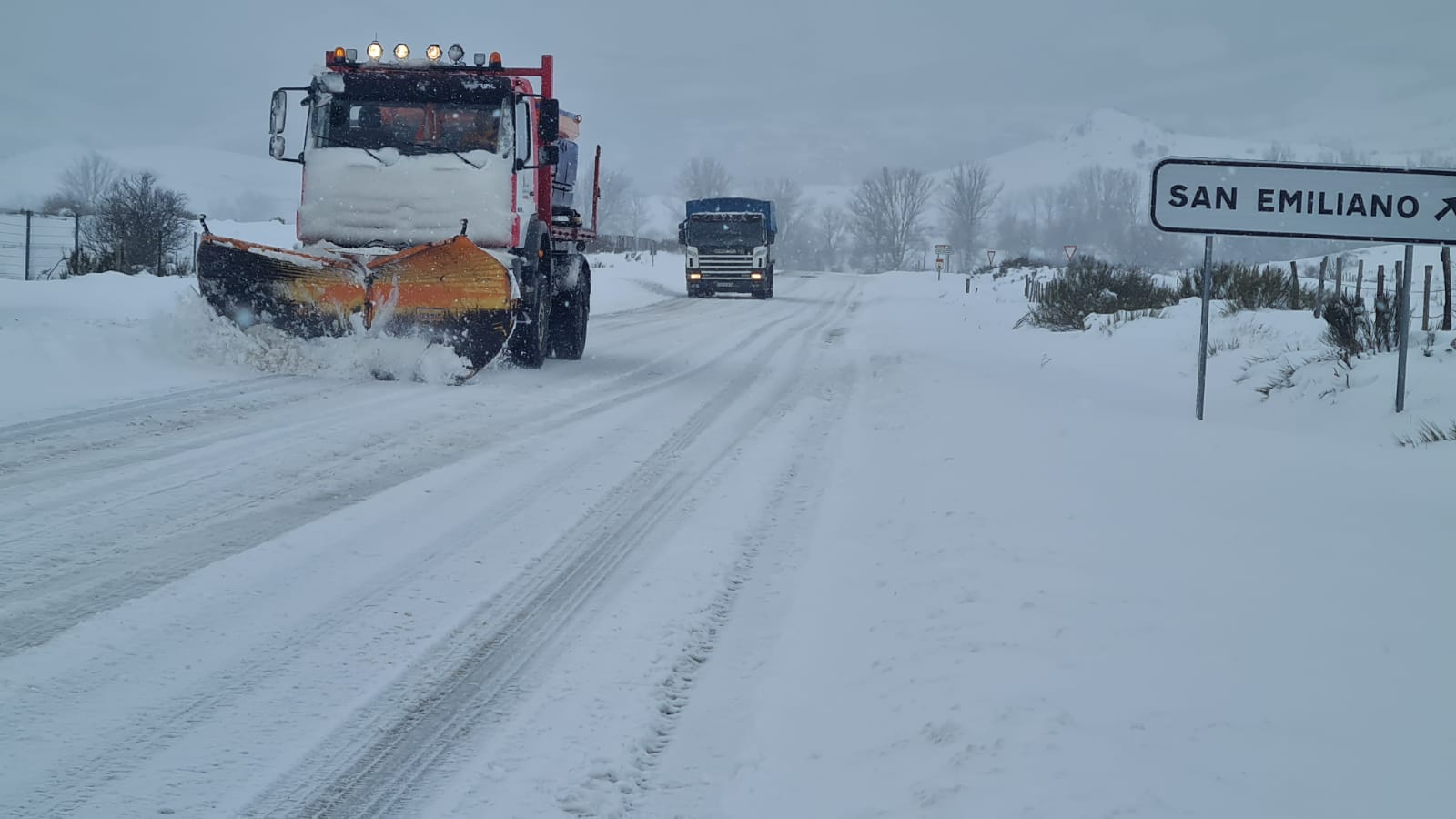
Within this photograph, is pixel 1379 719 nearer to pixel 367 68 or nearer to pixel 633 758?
pixel 633 758

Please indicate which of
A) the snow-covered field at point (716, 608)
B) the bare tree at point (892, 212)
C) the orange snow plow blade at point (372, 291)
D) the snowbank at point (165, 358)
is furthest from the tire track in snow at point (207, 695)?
the bare tree at point (892, 212)

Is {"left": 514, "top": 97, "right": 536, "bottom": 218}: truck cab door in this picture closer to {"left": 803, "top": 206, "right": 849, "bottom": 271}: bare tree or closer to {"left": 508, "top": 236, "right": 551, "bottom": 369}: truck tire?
{"left": 508, "top": 236, "right": 551, "bottom": 369}: truck tire

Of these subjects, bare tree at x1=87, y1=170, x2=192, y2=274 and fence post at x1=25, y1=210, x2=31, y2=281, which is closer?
fence post at x1=25, y1=210, x2=31, y2=281

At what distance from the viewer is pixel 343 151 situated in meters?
11.2

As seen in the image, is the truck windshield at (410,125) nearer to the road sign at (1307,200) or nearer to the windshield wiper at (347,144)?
the windshield wiper at (347,144)

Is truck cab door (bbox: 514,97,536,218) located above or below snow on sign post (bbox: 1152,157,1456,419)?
above

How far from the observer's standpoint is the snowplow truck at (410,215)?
10.5 metres

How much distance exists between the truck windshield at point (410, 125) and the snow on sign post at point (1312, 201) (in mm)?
6431

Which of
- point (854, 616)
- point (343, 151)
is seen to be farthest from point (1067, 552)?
point (343, 151)

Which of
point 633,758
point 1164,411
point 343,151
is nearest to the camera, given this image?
point 633,758

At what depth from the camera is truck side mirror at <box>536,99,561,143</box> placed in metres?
11.5

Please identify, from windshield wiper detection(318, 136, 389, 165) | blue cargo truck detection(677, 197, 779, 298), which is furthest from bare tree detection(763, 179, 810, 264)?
windshield wiper detection(318, 136, 389, 165)

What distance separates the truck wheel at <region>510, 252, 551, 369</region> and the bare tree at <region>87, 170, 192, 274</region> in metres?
16.4

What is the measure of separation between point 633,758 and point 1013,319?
21.6m
